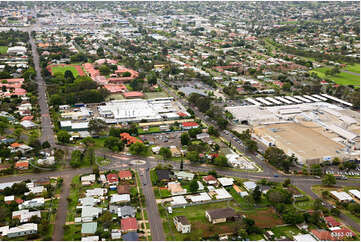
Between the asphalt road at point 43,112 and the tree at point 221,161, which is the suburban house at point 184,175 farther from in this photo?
the asphalt road at point 43,112

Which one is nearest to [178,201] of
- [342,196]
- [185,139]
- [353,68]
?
[185,139]

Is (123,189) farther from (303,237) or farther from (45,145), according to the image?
(303,237)

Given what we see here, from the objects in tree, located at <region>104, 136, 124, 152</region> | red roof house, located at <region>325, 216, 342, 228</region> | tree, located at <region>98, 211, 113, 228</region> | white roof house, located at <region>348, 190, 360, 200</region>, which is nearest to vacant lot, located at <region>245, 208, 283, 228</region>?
red roof house, located at <region>325, 216, 342, 228</region>

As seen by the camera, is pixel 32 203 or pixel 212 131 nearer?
pixel 32 203

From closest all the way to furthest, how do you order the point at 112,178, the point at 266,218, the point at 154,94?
1. the point at 266,218
2. the point at 112,178
3. the point at 154,94

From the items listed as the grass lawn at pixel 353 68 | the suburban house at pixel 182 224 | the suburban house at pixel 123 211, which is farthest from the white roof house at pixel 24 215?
the grass lawn at pixel 353 68

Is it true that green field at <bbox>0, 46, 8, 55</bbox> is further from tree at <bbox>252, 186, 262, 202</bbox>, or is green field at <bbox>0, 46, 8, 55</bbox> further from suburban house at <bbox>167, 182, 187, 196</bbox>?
tree at <bbox>252, 186, 262, 202</bbox>
